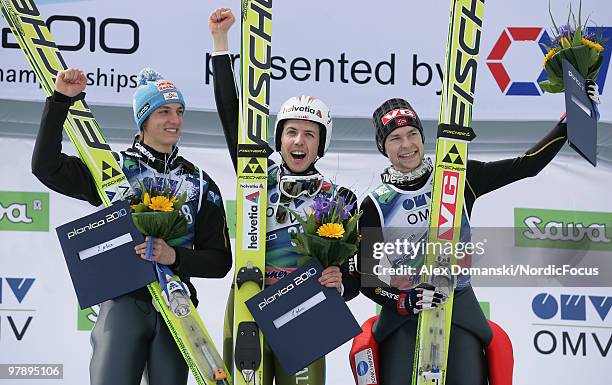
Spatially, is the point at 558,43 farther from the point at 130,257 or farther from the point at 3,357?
the point at 3,357

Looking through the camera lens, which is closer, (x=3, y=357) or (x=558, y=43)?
(x=558, y=43)

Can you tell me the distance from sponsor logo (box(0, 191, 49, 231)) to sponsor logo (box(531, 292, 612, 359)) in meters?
2.80

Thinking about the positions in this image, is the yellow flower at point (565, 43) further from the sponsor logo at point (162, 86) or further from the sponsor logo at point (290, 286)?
the sponsor logo at point (162, 86)

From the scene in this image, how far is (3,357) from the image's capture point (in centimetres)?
498

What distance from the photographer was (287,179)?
150 inches

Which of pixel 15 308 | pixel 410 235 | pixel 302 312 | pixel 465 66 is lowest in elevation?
pixel 15 308

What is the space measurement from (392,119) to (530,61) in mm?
1922

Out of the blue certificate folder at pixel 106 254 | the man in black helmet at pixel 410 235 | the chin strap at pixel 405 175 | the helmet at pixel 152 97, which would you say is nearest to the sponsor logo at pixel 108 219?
the blue certificate folder at pixel 106 254

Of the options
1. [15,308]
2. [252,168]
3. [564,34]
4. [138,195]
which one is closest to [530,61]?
[564,34]

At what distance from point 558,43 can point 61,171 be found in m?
2.12

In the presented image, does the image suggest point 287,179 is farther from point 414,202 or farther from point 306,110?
point 414,202

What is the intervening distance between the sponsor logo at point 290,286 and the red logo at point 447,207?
564 millimetres

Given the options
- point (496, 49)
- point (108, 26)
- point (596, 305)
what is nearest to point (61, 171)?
point (108, 26)

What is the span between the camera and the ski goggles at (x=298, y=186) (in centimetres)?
381
